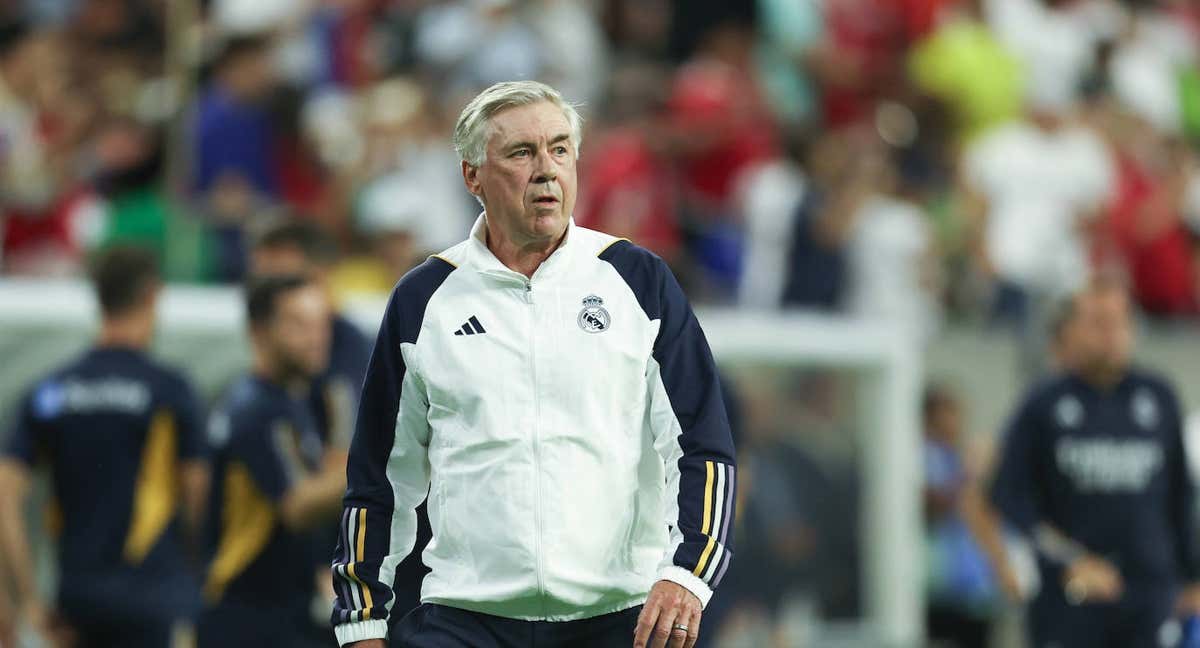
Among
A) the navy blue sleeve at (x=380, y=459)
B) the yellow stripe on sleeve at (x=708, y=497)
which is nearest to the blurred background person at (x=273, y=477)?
the navy blue sleeve at (x=380, y=459)

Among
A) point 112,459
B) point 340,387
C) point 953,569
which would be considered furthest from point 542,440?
point 953,569

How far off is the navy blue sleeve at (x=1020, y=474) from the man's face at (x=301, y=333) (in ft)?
11.2

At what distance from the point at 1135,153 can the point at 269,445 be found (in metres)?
10.2

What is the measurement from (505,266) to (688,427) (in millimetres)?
608

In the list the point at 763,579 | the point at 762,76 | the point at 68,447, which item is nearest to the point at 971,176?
the point at 762,76

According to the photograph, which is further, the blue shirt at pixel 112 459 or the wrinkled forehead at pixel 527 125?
the blue shirt at pixel 112 459

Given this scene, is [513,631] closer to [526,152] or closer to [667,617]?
[667,617]

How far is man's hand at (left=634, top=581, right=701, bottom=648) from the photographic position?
4.57 meters

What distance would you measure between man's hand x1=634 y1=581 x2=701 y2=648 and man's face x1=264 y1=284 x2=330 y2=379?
2705 millimetres

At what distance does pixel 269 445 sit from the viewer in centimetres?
705

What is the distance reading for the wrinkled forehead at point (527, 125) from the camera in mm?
4801

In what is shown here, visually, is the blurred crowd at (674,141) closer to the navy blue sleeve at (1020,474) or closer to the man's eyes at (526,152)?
the navy blue sleeve at (1020,474)

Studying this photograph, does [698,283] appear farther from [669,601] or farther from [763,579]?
[669,601]

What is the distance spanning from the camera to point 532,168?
4.82 metres
